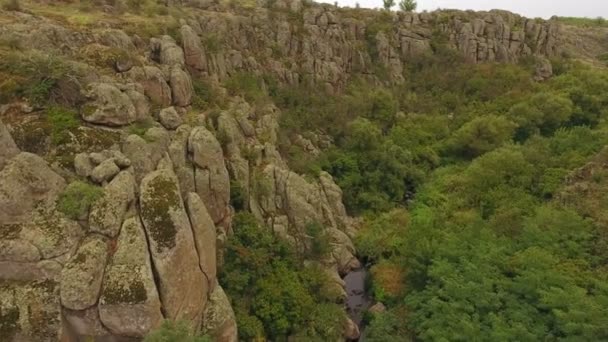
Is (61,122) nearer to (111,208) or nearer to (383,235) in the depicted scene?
(111,208)

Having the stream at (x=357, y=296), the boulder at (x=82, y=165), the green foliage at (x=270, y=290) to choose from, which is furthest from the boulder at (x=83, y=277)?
the stream at (x=357, y=296)

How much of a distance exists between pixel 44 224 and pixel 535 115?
1894 inches

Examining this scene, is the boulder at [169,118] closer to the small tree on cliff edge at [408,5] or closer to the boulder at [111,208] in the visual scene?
the boulder at [111,208]

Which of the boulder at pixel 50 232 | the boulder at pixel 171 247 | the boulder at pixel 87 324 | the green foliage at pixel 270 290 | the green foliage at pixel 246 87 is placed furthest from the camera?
the green foliage at pixel 246 87

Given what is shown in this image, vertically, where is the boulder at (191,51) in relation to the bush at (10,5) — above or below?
below

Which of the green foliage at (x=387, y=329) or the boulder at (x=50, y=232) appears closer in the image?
the boulder at (x=50, y=232)

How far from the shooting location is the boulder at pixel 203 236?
80.9ft

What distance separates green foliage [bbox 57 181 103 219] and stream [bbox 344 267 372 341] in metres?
20.1

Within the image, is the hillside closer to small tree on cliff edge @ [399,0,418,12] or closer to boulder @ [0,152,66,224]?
boulder @ [0,152,66,224]

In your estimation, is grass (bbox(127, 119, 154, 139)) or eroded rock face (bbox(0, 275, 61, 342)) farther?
grass (bbox(127, 119, 154, 139))

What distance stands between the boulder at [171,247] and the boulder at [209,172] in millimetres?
4148

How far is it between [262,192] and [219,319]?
37.4 ft

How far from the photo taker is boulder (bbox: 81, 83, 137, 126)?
26.6 metres

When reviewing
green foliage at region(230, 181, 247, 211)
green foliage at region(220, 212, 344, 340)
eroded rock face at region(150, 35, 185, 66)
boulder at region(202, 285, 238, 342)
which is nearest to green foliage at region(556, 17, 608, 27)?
eroded rock face at region(150, 35, 185, 66)
